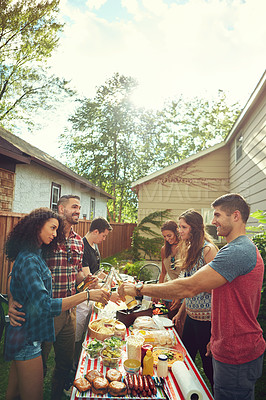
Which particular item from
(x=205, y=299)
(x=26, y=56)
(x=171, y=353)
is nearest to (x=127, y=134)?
(x=26, y=56)

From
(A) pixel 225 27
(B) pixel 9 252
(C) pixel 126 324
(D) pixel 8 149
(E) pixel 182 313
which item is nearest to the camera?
(B) pixel 9 252

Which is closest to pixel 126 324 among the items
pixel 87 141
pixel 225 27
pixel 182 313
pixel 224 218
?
pixel 182 313

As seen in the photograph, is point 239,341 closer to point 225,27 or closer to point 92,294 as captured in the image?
point 92,294

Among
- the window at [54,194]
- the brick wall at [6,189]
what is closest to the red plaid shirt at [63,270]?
the brick wall at [6,189]

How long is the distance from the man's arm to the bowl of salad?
2.10 ft

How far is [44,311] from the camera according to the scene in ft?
7.20

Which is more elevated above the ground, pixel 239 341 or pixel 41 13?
pixel 41 13

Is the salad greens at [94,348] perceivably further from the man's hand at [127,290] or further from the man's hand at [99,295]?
the man's hand at [127,290]

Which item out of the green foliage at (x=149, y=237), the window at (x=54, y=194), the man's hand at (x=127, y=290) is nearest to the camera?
the man's hand at (x=127, y=290)

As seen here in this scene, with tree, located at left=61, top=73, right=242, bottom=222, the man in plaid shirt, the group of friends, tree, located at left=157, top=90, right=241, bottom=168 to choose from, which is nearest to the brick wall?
the man in plaid shirt

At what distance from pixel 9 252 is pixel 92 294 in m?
0.87

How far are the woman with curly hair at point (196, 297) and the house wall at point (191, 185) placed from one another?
7.95 m

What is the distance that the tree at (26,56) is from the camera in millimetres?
14820

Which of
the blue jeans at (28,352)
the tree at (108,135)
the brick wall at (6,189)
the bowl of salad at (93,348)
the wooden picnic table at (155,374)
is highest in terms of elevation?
the tree at (108,135)
